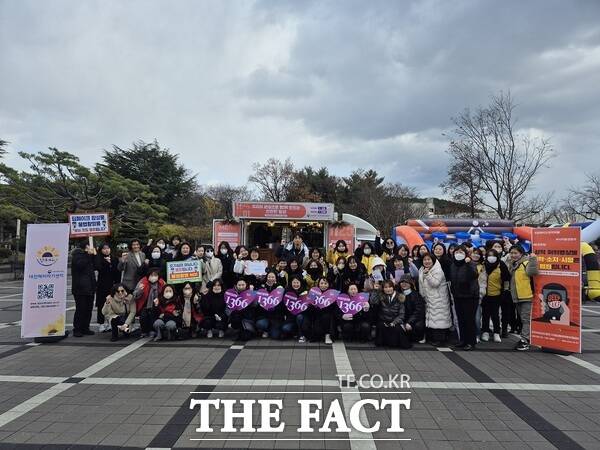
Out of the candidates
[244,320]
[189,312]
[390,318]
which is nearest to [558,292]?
[390,318]

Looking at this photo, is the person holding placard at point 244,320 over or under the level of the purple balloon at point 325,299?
under

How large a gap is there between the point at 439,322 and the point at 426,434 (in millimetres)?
3349

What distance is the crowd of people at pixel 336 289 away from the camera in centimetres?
696

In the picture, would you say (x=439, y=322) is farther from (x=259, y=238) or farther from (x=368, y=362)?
(x=259, y=238)

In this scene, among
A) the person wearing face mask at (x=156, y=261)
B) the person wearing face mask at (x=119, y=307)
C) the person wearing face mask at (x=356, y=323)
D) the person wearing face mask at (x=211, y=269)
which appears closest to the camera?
the person wearing face mask at (x=356, y=323)

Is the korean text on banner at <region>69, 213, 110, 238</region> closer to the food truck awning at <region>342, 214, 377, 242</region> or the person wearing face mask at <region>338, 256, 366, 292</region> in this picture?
the person wearing face mask at <region>338, 256, 366, 292</region>

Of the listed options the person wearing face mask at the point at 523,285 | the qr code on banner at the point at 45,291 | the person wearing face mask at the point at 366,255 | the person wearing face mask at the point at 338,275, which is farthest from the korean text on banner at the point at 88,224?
the person wearing face mask at the point at 523,285

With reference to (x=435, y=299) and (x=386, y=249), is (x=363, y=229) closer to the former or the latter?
(x=386, y=249)

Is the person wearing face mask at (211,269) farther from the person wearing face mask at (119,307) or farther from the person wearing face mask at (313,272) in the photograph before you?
the person wearing face mask at (313,272)

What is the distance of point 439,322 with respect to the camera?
22.9 feet


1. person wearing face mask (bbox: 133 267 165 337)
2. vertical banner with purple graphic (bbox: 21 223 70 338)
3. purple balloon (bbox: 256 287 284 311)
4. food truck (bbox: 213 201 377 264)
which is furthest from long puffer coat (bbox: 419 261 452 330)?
food truck (bbox: 213 201 377 264)

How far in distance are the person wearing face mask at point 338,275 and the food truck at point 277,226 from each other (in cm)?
557

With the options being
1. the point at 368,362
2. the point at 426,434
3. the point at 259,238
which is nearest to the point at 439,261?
the point at 368,362

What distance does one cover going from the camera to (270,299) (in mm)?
7367
